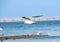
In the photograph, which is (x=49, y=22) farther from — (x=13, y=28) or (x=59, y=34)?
(x=13, y=28)

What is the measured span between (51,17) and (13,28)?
899 mm

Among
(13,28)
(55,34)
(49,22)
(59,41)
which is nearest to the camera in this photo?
(59,41)

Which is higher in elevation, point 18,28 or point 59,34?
point 18,28

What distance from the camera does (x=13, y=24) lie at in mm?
3762

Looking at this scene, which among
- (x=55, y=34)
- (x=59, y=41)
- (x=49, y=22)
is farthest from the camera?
(x=49, y=22)

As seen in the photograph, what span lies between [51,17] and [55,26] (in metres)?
0.23

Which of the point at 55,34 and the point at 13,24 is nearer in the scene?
the point at 55,34

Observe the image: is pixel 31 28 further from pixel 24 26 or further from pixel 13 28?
pixel 13 28

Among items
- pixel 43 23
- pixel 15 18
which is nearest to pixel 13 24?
pixel 15 18

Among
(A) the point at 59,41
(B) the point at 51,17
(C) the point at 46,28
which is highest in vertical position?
(B) the point at 51,17

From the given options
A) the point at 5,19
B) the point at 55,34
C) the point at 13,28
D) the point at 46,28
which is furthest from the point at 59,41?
the point at 5,19

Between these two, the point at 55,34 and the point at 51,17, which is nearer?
the point at 55,34

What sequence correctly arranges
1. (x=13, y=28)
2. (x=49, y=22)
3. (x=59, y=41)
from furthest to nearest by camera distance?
(x=49, y=22), (x=13, y=28), (x=59, y=41)

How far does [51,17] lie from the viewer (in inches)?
142
